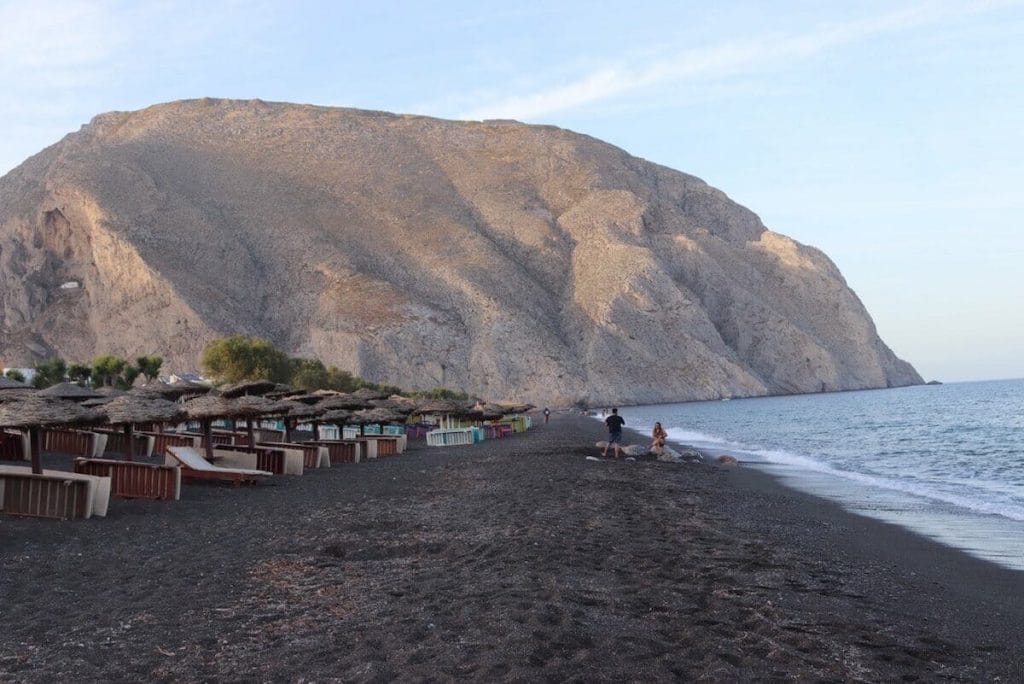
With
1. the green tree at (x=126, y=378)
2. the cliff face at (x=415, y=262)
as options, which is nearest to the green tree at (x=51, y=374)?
the green tree at (x=126, y=378)

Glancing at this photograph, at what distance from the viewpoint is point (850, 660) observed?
6070mm

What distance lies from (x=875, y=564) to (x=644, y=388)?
91.1 m

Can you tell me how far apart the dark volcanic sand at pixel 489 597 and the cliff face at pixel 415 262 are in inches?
2859

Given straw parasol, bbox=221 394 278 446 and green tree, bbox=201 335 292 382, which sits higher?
green tree, bbox=201 335 292 382

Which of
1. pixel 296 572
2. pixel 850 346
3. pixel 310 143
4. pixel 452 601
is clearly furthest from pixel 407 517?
pixel 850 346

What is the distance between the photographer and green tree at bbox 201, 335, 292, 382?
191 ft

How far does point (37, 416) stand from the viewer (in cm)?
1234

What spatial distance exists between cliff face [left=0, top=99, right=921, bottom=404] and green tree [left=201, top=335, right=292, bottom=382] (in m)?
21.3

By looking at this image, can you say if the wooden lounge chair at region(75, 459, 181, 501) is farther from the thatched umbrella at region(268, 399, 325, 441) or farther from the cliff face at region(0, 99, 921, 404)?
the cliff face at region(0, 99, 921, 404)

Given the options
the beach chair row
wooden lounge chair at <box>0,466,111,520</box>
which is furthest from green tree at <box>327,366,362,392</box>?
wooden lounge chair at <box>0,466,111,520</box>

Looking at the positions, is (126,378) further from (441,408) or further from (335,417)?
(335,417)

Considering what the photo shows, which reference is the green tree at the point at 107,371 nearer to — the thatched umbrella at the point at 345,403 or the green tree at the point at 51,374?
the green tree at the point at 51,374

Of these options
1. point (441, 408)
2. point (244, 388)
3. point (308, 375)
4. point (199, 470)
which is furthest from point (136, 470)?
point (308, 375)

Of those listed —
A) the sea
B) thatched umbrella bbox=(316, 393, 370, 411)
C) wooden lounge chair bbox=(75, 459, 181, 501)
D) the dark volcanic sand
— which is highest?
thatched umbrella bbox=(316, 393, 370, 411)
